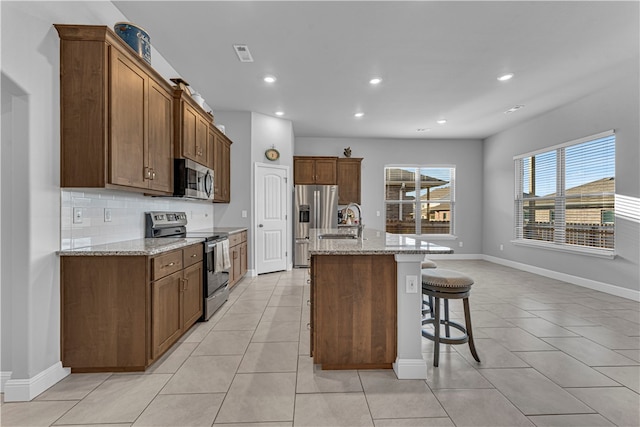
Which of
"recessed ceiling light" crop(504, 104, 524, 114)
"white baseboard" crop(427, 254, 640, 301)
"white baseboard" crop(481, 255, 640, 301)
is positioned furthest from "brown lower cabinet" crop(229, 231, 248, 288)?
"white baseboard" crop(481, 255, 640, 301)

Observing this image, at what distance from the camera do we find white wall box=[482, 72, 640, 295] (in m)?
4.20

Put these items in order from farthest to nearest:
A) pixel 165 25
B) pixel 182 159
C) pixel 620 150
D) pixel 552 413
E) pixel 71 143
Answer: pixel 620 150, pixel 182 159, pixel 165 25, pixel 71 143, pixel 552 413

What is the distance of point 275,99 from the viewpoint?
5027 millimetres

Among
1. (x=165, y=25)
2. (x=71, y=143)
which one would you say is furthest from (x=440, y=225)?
(x=71, y=143)

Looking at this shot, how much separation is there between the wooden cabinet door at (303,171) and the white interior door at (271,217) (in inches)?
30.7

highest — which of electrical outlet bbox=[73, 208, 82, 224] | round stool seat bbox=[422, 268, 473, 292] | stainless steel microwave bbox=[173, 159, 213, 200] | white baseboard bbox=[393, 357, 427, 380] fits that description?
stainless steel microwave bbox=[173, 159, 213, 200]

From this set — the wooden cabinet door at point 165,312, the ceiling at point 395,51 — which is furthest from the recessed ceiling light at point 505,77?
the wooden cabinet door at point 165,312

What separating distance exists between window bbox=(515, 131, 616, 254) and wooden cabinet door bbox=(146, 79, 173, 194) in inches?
229

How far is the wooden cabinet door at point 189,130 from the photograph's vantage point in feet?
11.2

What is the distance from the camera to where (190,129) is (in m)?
3.61

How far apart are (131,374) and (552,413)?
8.91 ft

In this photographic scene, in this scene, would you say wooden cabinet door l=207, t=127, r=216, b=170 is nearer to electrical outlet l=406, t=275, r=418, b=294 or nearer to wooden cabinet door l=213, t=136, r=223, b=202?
wooden cabinet door l=213, t=136, r=223, b=202

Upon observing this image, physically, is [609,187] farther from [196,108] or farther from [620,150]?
[196,108]

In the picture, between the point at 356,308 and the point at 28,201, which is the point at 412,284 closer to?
the point at 356,308
